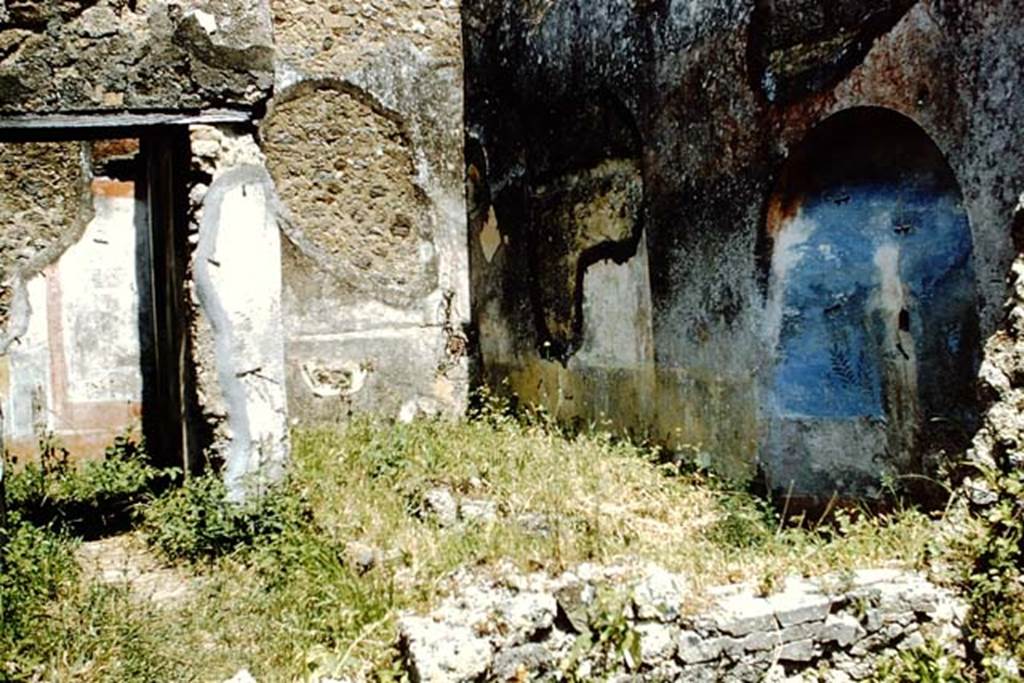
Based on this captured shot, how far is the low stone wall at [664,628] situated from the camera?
10.1 feet

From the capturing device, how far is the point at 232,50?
520 centimetres

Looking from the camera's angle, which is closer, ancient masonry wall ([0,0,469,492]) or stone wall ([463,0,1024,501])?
stone wall ([463,0,1024,501])

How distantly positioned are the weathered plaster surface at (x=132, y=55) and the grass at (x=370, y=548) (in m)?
1.94

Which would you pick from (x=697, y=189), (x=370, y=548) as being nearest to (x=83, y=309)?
(x=370, y=548)

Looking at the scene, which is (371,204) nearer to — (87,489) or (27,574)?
(87,489)

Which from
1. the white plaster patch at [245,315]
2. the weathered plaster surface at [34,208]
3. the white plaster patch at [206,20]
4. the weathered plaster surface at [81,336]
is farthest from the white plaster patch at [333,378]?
the white plaster patch at [206,20]

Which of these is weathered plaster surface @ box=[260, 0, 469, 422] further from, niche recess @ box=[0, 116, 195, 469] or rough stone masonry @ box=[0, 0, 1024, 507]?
niche recess @ box=[0, 116, 195, 469]

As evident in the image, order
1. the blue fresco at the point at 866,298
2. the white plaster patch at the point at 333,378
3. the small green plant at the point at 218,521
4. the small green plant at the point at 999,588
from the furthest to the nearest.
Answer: the white plaster patch at the point at 333,378 → the small green plant at the point at 218,521 → the blue fresco at the point at 866,298 → the small green plant at the point at 999,588

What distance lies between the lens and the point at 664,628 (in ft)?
10.3

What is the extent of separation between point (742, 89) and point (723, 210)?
62cm

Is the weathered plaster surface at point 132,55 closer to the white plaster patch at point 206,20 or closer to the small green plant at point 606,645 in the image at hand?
the white plaster patch at point 206,20

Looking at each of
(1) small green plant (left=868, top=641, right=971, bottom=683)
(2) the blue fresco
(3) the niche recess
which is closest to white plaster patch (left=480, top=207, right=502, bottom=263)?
(3) the niche recess

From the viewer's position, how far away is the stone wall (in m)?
4.07

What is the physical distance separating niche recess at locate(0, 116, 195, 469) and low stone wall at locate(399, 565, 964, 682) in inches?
192
